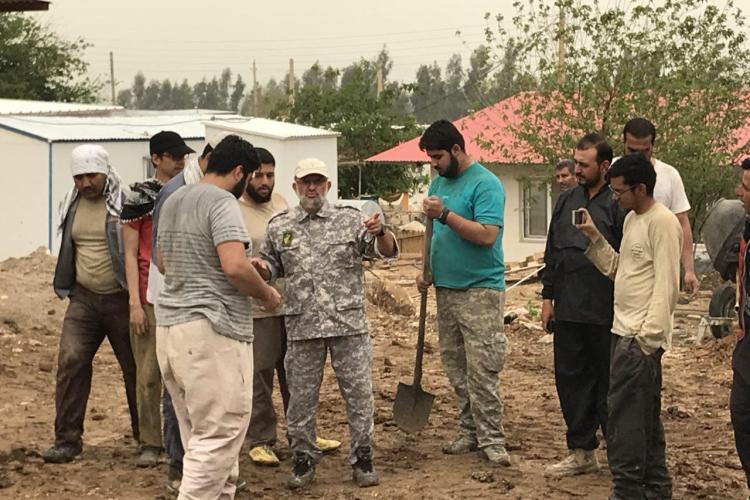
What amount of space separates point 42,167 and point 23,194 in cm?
79

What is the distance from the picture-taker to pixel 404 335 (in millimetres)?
14555

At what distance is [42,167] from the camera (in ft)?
76.6

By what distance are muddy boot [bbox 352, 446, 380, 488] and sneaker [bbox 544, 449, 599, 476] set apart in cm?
101

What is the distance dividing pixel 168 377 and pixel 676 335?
1033cm

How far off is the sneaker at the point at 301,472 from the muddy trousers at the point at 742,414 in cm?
231

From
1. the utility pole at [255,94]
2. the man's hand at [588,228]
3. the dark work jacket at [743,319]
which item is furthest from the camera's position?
the utility pole at [255,94]

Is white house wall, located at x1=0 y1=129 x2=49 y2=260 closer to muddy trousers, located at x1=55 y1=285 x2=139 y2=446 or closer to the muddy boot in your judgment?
muddy trousers, located at x1=55 y1=285 x2=139 y2=446

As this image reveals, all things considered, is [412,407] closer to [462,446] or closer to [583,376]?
[462,446]

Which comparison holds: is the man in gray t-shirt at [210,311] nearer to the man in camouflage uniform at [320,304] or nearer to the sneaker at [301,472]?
the man in camouflage uniform at [320,304]

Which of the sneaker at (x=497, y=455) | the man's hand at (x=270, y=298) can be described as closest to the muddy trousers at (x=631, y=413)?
the sneaker at (x=497, y=455)

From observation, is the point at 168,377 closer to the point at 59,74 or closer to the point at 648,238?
the point at 648,238

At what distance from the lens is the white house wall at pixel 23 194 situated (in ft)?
76.9

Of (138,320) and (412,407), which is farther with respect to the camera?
(412,407)

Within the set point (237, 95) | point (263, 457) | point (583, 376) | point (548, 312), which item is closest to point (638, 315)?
point (583, 376)
